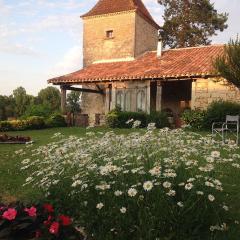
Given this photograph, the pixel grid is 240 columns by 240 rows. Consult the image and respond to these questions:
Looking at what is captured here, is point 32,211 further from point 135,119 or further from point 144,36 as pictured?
point 144,36

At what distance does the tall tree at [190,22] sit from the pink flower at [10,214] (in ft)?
100

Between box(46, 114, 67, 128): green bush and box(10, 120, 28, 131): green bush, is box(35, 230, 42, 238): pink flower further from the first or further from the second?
box(46, 114, 67, 128): green bush

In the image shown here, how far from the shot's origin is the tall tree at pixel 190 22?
3244cm

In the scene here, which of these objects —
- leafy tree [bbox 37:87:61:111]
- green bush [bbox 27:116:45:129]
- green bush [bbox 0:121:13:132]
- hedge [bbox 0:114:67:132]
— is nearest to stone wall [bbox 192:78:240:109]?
hedge [bbox 0:114:67:132]

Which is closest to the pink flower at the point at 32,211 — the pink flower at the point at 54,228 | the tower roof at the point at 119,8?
the pink flower at the point at 54,228

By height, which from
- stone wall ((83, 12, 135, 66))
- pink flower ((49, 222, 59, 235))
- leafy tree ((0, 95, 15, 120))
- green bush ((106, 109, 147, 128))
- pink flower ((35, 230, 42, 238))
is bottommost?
leafy tree ((0, 95, 15, 120))

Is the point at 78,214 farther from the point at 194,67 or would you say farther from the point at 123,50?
the point at 123,50

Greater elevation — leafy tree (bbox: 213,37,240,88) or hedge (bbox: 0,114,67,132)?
leafy tree (bbox: 213,37,240,88)

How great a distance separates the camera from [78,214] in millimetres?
4621

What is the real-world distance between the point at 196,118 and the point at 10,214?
48.0 feet

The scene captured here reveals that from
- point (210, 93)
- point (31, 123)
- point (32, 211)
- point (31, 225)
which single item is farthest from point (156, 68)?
point (31, 225)

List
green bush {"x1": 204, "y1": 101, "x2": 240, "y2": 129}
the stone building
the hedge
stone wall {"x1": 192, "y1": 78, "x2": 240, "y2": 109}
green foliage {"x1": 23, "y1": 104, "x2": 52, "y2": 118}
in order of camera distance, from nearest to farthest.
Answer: green bush {"x1": 204, "y1": 101, "x2": 240, "y2": 129} < the hedge < stone wall {"x1": 192, "y1": 78, "x2": 240, "y2": 109} < the stone building < green foliage {"x1": 23, "y1": 104, "x2": 52, "y2": 118}

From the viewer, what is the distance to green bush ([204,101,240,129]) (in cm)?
1733

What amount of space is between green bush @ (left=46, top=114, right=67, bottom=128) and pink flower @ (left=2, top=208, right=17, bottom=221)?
16.7 meters
